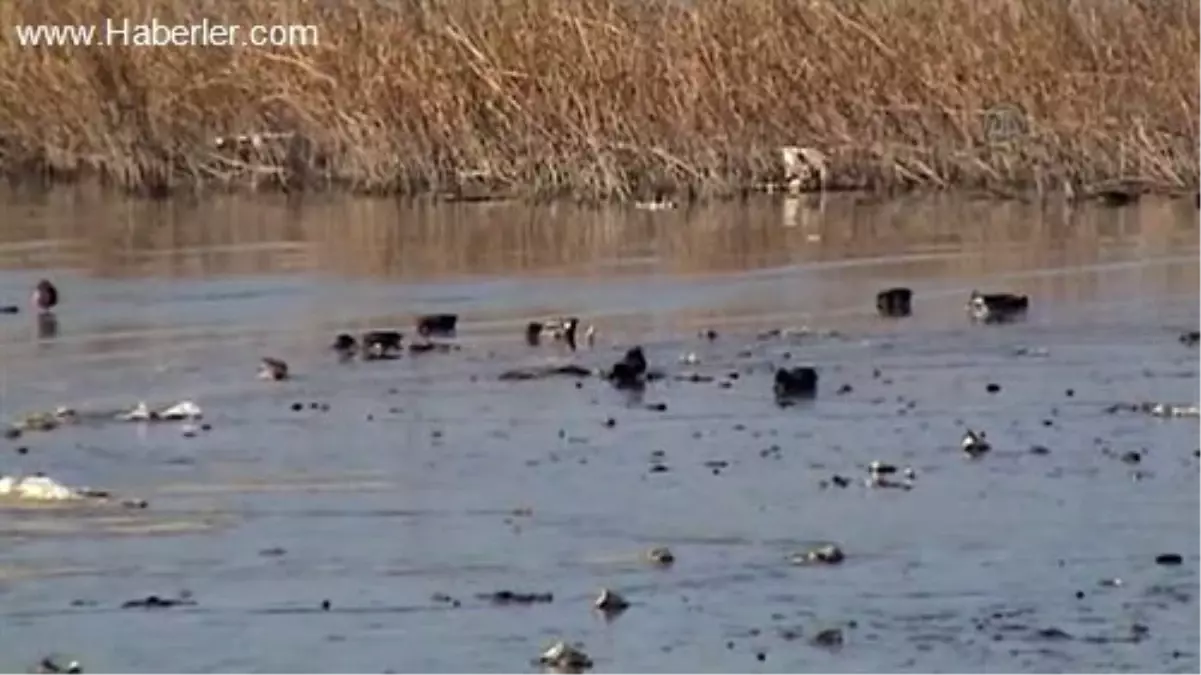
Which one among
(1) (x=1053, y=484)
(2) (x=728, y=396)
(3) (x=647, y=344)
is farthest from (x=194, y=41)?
(1) (x=1053, y=484)

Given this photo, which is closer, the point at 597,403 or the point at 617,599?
the point at 617,599

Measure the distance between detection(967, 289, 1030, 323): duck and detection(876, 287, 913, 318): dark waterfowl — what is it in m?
0.27

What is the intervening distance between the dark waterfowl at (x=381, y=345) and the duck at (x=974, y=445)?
3268 millimetres

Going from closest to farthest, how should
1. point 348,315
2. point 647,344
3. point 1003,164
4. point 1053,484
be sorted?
point 1053,484 < point 647,344 < point 348,315 < point 1003,164

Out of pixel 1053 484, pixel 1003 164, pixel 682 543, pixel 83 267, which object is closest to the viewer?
pixel 682 543

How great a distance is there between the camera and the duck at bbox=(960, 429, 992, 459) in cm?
1017

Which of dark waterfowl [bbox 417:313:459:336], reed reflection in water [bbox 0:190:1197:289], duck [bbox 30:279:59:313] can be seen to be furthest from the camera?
reed reflection in water [bbox 0:190:1197:289]

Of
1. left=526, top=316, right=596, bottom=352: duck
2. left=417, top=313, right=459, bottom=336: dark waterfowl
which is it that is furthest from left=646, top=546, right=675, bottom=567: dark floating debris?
left=417, top=313, right=459, bottom=336: dark waterfowl

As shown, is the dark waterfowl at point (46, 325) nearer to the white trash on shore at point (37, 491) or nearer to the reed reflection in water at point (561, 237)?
the reed reflection in water at point (561, 237)

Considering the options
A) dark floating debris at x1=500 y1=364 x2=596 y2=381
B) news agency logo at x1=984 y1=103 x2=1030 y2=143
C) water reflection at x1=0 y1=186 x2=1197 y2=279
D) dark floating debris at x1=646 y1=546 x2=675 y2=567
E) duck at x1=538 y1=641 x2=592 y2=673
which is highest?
news agency logo at x1=984 y1=103 x2=1030 y2=143

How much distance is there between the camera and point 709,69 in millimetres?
22422

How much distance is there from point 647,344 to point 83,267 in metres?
5.35

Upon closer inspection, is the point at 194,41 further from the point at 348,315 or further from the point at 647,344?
the point at 647,344

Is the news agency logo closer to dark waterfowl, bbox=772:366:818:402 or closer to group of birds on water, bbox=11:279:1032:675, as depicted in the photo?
group of birds on water, bbox=11:279:1032:675
